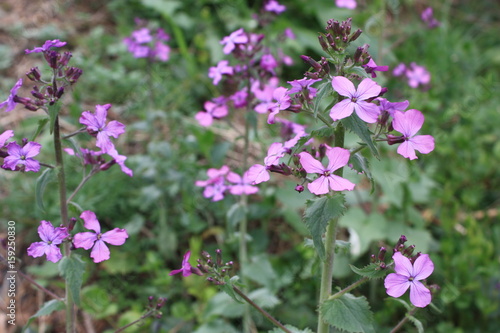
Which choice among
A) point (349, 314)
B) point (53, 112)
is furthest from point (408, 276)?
point (53, 112)

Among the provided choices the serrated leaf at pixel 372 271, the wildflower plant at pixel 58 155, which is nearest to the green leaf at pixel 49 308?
the wildflower plant at pixel 58 155

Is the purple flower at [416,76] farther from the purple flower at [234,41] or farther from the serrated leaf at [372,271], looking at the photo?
the serrated leaf at [372,271]

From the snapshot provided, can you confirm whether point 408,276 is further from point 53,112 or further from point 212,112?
point 212,112

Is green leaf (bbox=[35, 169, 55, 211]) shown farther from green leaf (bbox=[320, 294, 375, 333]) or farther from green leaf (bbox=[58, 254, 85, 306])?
green leaf (bbox=[320, 294, 375, 333])

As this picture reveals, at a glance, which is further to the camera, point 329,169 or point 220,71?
point 220,71

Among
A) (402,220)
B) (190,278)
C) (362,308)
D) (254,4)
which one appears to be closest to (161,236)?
(190,278)

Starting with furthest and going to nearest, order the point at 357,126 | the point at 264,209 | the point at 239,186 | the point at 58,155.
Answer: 1. the point at 264,209
2. the point at 239,186
3. the point at 58,155
4. the point at 357,126
